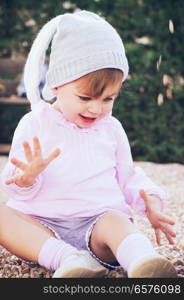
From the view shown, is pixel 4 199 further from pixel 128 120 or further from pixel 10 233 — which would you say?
pixel 128 120

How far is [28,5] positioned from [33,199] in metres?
4.64

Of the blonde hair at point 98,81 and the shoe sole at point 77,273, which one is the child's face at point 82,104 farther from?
the shoe sole at point 77,273

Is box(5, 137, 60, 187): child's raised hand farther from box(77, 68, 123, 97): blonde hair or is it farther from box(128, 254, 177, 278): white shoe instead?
box(128, 254, 177, 278): white shoe

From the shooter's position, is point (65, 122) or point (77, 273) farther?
point (65, 122)

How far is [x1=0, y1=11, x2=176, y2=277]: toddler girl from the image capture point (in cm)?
211

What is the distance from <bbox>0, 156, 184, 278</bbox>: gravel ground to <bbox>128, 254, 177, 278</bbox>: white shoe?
341 millimetres

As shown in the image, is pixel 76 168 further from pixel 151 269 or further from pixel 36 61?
pixel 151 269

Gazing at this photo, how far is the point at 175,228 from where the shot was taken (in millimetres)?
3137

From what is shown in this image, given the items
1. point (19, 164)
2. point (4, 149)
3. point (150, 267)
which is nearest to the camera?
point (150, 267)

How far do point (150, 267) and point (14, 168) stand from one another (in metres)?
0.70

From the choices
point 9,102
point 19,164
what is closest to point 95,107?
point 19,164

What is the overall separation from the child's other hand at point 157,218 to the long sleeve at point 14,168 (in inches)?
18.4

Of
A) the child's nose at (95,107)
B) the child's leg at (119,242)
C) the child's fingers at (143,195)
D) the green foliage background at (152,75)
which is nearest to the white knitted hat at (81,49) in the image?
the child's nose at (95,107)

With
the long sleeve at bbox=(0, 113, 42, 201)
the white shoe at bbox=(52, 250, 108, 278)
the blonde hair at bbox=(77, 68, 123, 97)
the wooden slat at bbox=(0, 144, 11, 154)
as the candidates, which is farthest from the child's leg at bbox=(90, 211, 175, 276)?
the wooden slat at bbox=(0, 144, 11, 154)
